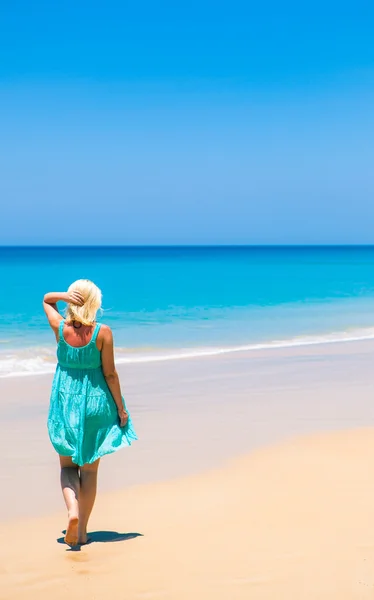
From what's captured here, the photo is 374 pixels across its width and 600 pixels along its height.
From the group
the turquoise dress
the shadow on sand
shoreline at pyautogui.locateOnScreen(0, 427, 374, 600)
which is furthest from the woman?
shoreline at pyautogui.locateOnScreen(0, 427, 374, 600)

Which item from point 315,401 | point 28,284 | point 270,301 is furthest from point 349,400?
point 28,284

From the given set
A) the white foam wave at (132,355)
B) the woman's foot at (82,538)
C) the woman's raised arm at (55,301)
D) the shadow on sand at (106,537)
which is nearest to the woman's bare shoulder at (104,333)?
the woman's raised arm at (55,301)

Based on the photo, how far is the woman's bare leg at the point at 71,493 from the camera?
15.1 feet

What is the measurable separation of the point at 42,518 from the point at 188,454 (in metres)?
1.91

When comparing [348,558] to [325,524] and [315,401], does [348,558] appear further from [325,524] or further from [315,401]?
[315,401]

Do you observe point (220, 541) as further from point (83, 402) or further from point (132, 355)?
point (132, 355)

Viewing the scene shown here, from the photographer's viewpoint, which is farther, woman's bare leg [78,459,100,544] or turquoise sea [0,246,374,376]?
turquoise sea [0,246,374,376]

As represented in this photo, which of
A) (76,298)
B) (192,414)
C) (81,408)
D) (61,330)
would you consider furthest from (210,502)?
(192,414)

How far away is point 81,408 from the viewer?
14.9 feet

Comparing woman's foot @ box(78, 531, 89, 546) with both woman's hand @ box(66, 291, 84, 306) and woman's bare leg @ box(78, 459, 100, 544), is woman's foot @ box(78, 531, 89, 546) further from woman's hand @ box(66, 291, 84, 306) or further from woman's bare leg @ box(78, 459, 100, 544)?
woman's hand @ box(66, 291, 84, 306)

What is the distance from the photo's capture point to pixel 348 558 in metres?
4.44

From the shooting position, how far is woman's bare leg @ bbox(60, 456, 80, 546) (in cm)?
460

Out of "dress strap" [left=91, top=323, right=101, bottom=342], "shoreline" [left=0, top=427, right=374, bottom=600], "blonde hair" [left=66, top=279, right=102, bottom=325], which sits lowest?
"shoreline" [left=0, top=427, right=374, bottom=600]

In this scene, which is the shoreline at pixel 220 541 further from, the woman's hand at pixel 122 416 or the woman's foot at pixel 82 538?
the woman's hand at pixel 122 416
